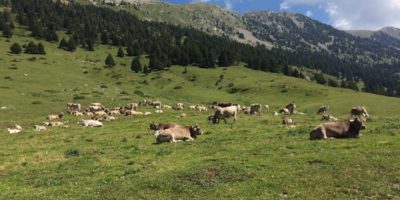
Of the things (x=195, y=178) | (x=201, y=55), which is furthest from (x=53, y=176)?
(x=201, y=55)

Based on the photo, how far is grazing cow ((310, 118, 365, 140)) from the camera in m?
24.7

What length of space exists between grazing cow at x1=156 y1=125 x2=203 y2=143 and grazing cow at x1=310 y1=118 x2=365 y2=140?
8.11m

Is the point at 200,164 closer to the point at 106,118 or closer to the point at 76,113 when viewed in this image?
the point at 106,118

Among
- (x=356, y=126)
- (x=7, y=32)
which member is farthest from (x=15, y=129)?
(x=7, y=32)

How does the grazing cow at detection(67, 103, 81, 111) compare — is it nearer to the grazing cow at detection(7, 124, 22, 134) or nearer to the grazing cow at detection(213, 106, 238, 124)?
the grazing cow at detection(7, 124, 22, 134)

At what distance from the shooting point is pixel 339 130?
25.0 m

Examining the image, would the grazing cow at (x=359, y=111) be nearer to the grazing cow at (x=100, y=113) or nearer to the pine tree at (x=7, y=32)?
the grazing cow at (x=100, y=113)

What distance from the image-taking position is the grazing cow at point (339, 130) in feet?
81.1

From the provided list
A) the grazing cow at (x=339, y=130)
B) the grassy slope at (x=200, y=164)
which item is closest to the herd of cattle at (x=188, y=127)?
the grazing cow at (x=339, y=130)

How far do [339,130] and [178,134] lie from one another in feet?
32.7

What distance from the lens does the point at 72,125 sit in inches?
1646

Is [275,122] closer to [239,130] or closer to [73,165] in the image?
[239,130]

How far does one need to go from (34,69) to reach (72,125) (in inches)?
2171

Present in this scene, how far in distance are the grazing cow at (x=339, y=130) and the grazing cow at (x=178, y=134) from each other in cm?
811
